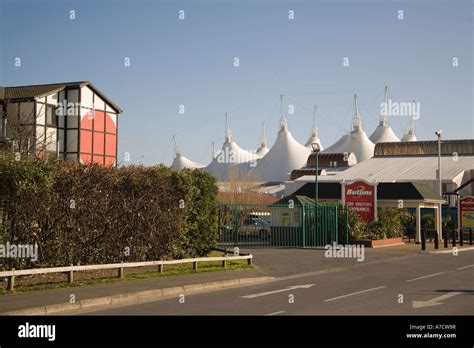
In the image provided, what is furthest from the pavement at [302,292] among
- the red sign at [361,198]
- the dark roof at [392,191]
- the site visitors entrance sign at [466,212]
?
the site visitors entrance sign at [466,212]

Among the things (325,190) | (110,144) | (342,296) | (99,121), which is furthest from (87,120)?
(342,296)

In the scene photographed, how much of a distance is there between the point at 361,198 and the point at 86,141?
A: 53.6ft

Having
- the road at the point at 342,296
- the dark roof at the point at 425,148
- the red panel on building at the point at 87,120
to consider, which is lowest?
the road at the point at 342,296

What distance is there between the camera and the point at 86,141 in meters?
39.2

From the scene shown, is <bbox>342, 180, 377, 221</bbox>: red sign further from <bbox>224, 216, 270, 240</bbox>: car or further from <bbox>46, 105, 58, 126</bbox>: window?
<bbox>46, 105, 58, 126</bbox>: window

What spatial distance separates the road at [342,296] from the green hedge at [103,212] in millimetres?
3713

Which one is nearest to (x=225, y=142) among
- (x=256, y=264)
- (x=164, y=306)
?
(x=256, y=264)

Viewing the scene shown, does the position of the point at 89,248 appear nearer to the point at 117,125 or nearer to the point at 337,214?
the point at 337,214

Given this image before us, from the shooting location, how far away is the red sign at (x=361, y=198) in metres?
35.5

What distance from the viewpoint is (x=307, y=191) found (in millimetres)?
41188

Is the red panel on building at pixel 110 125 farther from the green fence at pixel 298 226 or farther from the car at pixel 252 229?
the green fence at pixel 298 226

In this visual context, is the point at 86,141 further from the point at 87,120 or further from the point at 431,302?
the point at 431,302

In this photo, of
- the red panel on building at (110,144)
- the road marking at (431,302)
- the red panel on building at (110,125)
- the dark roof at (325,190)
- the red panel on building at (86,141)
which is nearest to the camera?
the road marking at (431,302)

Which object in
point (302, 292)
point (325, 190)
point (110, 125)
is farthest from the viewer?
point (110, 125)
